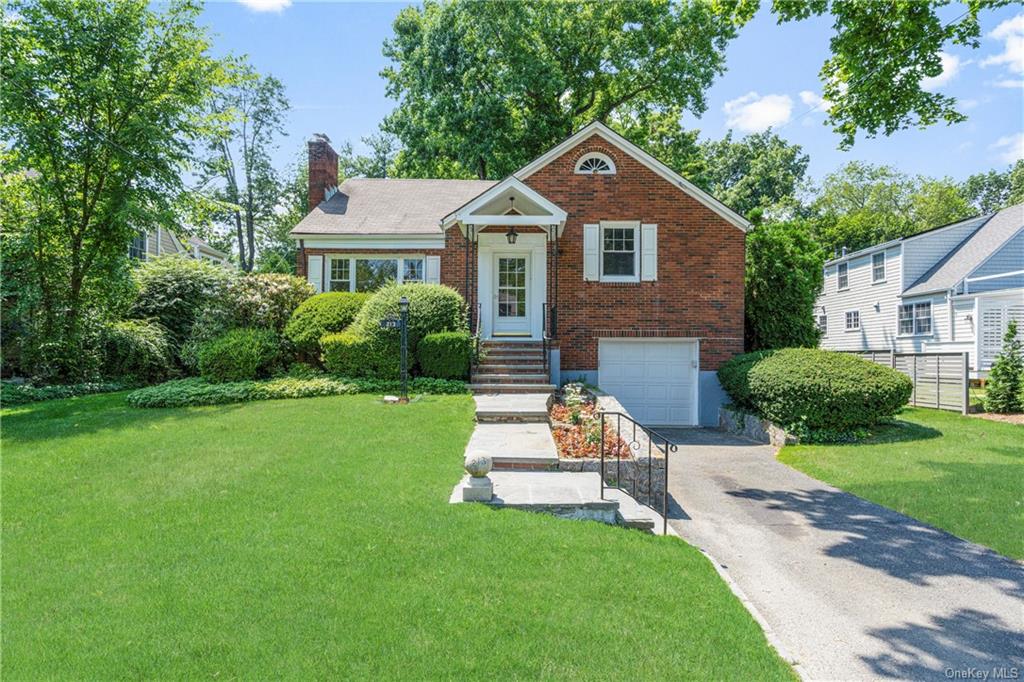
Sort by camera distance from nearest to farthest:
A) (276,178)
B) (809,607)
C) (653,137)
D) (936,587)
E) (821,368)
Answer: (809,607)
(936,587)
(821,368)
(653,137)
(276,178)

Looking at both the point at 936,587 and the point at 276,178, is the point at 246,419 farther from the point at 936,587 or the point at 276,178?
the point at 276,178

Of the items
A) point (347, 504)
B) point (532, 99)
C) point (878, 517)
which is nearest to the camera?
point (347, 504)

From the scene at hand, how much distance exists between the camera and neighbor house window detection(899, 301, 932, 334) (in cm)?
2138

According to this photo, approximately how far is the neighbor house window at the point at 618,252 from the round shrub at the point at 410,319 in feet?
13.0

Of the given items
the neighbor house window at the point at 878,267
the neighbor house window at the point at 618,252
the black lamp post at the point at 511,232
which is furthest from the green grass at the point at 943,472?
the neighbor house window at the point at 878,267

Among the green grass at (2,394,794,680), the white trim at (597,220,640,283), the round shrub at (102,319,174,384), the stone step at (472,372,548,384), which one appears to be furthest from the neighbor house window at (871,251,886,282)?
the round shrub at (102,319,174,384)

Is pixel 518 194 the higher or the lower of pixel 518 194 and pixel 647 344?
the higher

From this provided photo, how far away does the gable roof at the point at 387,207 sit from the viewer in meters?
16.3

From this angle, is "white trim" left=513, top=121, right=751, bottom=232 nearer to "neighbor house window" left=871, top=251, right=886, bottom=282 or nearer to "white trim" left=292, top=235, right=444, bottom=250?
"white trim" left=292, top=235, right=444, bottom=250

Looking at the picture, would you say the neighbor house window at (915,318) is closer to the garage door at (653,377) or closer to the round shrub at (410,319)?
the garage door at (653,377)

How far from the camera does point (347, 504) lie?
5488 millimetres

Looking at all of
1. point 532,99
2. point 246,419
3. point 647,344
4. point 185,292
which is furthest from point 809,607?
point 532,99

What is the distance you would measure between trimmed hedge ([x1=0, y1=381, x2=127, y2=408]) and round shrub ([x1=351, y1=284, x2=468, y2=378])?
6.27 meters

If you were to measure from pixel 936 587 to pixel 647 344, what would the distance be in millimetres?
9281
